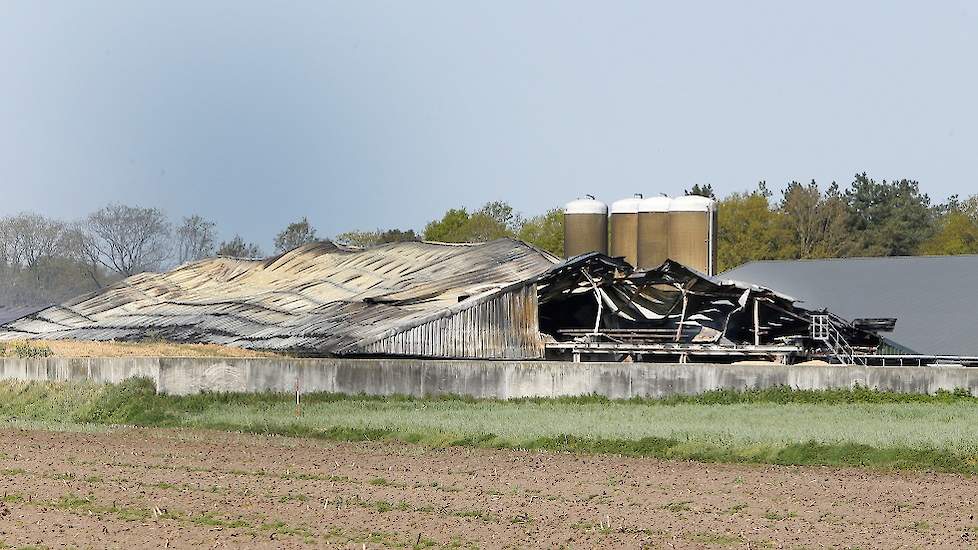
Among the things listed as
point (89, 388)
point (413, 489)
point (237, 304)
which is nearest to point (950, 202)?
point (237, 304)

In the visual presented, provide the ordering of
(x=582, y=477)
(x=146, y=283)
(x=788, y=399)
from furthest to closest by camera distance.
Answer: (x=146, y=283) → (x=788, y=399) → (x=582, y=477)

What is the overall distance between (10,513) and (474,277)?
30.8m

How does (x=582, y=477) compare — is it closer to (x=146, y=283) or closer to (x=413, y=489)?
(x=413, y=489)

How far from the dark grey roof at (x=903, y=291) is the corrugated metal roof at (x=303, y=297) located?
11909 millimetres

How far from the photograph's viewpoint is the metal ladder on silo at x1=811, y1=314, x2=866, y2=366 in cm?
4391

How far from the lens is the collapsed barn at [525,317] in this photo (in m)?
42.3

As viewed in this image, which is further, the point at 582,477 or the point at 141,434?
the point at 141,434

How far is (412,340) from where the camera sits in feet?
136

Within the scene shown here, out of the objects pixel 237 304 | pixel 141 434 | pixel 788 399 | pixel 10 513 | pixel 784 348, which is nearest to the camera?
pixel 10 513

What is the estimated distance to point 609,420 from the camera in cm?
2925

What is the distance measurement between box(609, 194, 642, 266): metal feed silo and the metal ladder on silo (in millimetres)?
12928

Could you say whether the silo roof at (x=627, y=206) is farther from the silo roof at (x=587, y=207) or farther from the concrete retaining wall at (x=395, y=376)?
the concrete retaining wall at (x=395, y=376)

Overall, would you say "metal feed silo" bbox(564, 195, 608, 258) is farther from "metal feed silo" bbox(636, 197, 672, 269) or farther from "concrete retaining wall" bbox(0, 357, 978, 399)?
"concrete retaining wall" bbox(0, 357, 978, 399)

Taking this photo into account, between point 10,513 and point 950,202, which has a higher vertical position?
point 950,202
